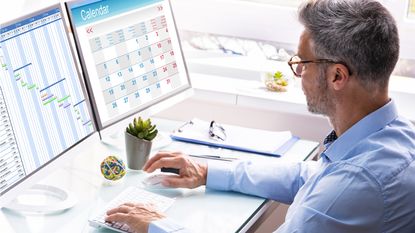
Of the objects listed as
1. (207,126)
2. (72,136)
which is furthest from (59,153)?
(207,126)

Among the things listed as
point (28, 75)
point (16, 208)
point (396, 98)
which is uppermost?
point (28, 75)

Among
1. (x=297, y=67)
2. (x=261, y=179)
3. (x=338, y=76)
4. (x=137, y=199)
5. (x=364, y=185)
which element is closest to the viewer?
(x=364, y=185)

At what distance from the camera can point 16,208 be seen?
188 centimetres

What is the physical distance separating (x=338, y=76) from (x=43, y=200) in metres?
0.79

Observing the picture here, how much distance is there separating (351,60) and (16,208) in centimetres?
85

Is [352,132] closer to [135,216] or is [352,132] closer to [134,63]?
[135,216]

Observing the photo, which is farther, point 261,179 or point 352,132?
point 261,179

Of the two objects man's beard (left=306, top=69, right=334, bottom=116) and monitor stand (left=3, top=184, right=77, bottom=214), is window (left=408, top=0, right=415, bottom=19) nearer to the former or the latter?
man's beard (left=306, top=69, right=334, bottom=116)

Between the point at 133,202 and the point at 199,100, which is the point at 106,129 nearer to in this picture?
the point at 133,202

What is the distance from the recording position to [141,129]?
2.16 metres

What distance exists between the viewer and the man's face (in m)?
1.78

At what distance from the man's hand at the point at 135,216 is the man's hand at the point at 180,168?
181 millimetres

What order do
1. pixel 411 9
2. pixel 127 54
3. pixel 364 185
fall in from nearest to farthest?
pixel 364 185 → pixel 127 54 → pixel 411 9

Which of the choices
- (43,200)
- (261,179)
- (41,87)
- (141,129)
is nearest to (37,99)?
(41,87)
